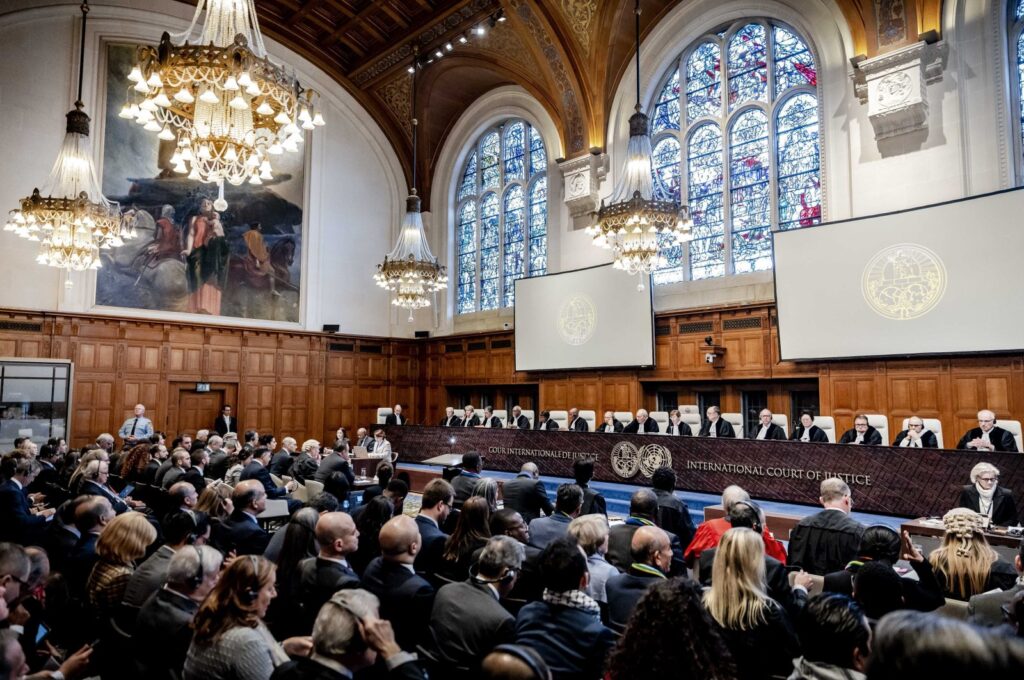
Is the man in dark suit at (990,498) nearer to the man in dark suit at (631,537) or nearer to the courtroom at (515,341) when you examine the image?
the courtroom at (515,341)

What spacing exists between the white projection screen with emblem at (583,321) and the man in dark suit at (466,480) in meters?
7.39

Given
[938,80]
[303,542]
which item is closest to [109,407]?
[303,542]

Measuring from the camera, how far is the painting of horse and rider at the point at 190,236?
41.7ft

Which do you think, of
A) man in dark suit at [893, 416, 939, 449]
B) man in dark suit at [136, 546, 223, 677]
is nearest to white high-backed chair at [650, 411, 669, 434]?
man in dark suit at [893, 416, 939, 449]

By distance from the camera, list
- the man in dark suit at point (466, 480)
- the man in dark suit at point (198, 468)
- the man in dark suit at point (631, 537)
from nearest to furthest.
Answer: the man in dark suit at point (631, 537) → the man in dark suit at point (466, 480) → the man in dark suit at point (198, 468)

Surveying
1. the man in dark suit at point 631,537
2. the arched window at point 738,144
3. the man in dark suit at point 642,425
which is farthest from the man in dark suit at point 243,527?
the arched window at point 738,144

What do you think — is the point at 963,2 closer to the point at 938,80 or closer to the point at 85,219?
the point at 938,80

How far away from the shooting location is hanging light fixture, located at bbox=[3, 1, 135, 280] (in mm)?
7512

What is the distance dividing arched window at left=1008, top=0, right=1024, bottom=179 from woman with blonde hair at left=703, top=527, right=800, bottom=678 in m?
9.58

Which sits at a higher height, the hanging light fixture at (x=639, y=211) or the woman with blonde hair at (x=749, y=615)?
the hanging light fixture at (x=639, y=211)

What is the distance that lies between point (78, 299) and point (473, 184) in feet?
30.8

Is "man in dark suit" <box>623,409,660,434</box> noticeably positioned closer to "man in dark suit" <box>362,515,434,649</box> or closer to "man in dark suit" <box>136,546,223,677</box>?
"man in dark suit" <box>362,515,434,649</box>

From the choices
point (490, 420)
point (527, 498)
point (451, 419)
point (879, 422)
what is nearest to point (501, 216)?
point (451, 419)

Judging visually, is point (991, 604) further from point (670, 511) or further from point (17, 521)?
point (17, 521)
